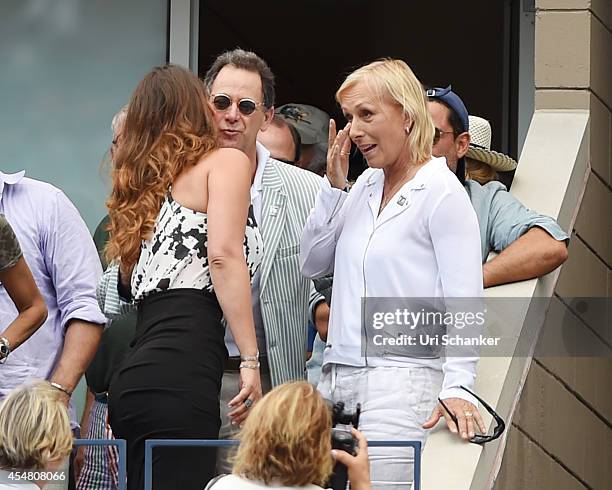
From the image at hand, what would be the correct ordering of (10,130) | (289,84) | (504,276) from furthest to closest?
(289,84)
(10,130)
(504,276)

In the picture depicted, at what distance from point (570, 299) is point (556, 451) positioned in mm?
644

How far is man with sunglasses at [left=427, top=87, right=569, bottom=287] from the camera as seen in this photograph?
17.5 feet

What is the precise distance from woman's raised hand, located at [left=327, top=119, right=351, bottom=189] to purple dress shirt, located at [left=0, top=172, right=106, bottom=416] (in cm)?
102

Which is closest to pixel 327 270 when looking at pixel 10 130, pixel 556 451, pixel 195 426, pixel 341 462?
pixel 195 426

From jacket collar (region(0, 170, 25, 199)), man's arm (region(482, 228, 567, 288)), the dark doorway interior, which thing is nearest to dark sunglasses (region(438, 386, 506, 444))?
man's arm (region(482, 228, 567, 288))

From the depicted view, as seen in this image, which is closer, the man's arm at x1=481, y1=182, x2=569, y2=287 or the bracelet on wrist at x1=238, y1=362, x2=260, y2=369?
the bracelet on wrist at x1=238, y1=362, x2=260, y2=369

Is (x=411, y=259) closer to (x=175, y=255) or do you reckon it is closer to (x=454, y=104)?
(x=175, y=255)

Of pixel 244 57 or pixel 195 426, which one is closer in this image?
pixel 195 426

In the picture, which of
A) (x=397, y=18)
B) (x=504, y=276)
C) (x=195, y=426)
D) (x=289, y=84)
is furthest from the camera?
(x=289, y=84)

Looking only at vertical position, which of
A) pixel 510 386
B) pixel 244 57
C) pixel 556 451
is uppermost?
pixel 244 57

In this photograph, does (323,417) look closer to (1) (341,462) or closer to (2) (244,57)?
(1) (341,462)

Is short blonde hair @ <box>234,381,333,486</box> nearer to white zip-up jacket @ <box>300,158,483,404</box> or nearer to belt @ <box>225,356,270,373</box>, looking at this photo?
white zip-up jacket @ <box>300,158,483,404</box>

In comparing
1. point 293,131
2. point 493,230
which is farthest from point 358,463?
point 293,131

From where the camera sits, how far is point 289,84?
49.2ft
